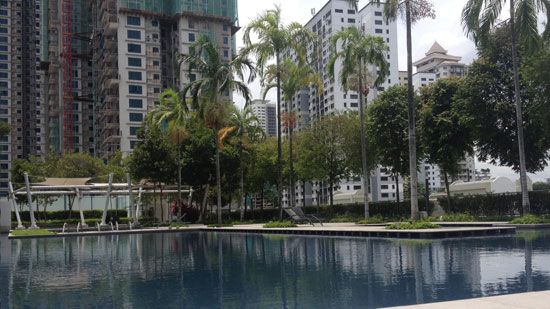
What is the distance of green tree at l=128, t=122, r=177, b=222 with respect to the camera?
39469mm

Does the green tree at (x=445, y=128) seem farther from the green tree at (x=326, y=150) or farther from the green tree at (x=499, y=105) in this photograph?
the green tree at (x=326, y=150)

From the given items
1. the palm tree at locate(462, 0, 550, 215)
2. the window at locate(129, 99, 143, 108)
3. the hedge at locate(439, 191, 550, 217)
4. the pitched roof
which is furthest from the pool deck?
the pitched roof

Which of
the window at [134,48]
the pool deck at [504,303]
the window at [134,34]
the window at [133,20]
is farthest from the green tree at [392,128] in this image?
the window at [133,20]

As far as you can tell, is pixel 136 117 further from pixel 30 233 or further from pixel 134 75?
pixel 30 233

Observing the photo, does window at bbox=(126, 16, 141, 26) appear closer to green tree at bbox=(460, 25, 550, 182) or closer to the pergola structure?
the pergola structure

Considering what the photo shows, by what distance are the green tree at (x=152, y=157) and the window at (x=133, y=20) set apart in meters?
53.5

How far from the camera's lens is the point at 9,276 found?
1241 centimetres

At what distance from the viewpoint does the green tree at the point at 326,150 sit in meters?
40.0

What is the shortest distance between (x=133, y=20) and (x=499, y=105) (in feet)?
237

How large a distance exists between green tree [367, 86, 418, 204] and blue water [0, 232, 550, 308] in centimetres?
2102

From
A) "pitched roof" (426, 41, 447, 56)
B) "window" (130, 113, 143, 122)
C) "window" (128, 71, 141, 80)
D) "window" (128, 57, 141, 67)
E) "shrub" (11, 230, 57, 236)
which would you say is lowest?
"shrub" (11, 230, 57, 236)

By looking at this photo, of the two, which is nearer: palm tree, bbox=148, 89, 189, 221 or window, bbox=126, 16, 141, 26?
palm tree, bbox=148, 89, 189, 221

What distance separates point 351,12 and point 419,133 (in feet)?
316

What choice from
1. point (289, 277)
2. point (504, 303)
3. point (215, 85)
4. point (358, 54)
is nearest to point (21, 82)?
point (215, 85)
